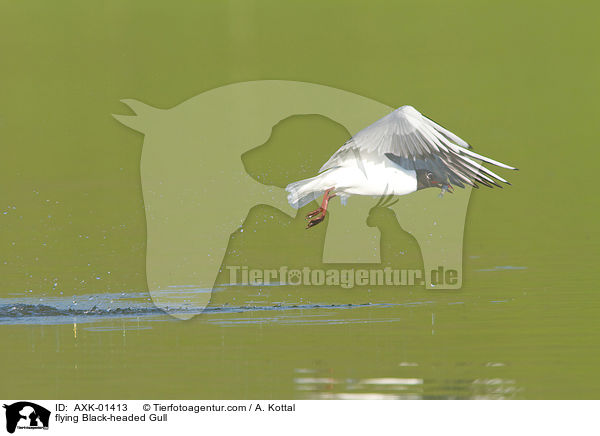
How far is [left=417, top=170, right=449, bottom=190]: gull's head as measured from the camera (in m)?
9.59

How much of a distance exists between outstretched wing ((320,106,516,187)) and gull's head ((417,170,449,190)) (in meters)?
0.28

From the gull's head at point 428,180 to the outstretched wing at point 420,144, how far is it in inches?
11.1

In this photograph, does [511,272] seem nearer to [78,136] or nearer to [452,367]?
[452,367]

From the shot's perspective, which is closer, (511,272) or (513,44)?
(511,272)

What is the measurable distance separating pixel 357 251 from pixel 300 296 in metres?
2.07

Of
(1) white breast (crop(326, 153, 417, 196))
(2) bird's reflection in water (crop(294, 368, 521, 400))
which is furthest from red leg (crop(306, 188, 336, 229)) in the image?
(2) bird's reflection in water (crop(294, 368, 521, 400))

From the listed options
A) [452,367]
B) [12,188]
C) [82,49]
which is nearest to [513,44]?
[82,49]

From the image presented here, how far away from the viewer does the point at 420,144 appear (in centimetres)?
891

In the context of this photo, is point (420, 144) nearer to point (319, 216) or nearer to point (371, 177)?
point (371, 177)

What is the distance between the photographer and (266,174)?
55.1ft

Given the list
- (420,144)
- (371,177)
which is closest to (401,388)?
(420,144)

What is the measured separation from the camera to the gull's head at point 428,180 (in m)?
9.59
